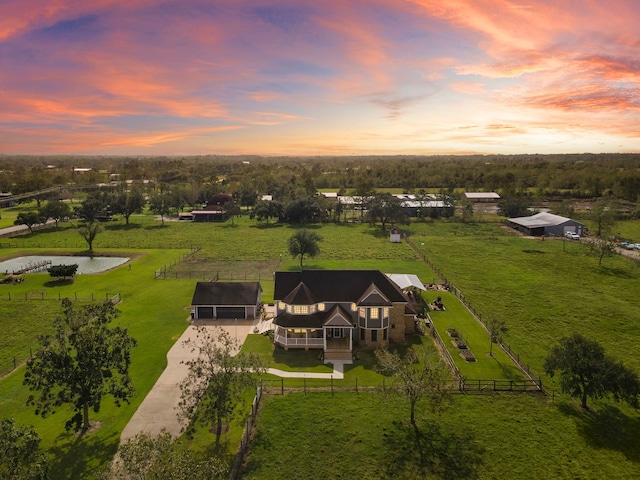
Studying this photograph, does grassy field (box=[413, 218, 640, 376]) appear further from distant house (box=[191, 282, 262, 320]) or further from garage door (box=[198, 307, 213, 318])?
garage door (box=[198, 307, 213, 318])

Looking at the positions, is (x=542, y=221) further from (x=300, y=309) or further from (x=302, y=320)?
(x=302, y=320)

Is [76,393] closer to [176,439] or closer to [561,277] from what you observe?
[176,439]

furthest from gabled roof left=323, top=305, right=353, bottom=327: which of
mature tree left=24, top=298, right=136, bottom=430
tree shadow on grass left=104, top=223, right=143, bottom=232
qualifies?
tree shadow on grass left=104, top=223, right=143, bottom=232

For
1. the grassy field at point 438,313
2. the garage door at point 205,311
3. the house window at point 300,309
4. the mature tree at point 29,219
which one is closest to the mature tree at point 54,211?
the mature tree at point 29,219

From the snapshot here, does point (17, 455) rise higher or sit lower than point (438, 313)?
higher

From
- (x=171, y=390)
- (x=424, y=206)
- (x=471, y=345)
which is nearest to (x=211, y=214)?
(x=424, y=206)

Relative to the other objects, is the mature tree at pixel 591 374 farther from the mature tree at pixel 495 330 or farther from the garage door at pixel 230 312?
the garage door at pixel 230 312

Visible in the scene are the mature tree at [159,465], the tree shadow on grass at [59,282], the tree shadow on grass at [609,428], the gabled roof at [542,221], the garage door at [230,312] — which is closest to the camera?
the mature tree at [159,465]
